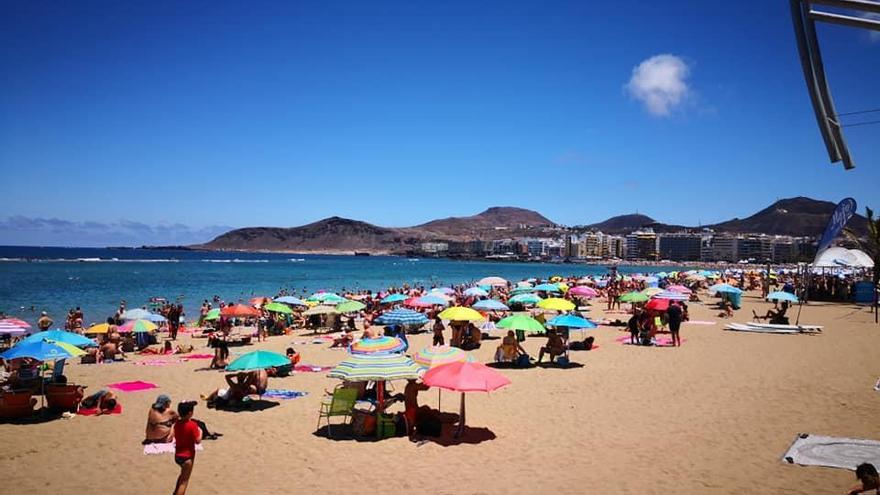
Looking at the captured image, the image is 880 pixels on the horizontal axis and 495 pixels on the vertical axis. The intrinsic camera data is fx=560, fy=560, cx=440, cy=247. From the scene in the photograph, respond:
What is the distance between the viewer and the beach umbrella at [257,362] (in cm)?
884

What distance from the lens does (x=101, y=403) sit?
8.75 m

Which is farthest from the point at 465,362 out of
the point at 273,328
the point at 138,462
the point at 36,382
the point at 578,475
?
the point at 273,328

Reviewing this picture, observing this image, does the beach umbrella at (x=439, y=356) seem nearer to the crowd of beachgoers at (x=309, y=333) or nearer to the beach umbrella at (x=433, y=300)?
the crowd of beachgoers at (x=309, y=333)

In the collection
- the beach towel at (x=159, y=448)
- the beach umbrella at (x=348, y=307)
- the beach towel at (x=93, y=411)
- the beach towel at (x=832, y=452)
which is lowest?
the beach towel at (x=93, y=411)

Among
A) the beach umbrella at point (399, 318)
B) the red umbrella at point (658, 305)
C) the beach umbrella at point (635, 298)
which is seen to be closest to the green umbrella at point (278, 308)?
the beach umbrella at point (399, 318)

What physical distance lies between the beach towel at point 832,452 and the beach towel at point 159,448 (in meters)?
7.27

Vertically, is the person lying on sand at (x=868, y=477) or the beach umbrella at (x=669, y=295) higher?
the beach umbrella at (x=669, y=295)

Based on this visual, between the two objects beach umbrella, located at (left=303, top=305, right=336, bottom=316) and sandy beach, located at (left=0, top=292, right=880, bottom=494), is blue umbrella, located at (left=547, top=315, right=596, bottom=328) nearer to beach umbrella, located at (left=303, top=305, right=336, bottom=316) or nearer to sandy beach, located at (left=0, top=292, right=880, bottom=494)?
sandy beach, located at (left=0, top=292, right=880, bottom=494)

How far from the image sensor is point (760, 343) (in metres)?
15.4

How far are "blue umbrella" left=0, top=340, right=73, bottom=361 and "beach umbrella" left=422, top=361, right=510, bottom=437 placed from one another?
19.6 ft

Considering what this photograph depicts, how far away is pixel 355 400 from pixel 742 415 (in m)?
5.83

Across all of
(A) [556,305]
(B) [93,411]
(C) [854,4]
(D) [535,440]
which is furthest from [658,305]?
(B) [93,411]

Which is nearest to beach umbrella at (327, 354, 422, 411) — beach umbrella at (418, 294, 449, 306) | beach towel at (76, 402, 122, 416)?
beach towel at (76, 402, 122, 416)

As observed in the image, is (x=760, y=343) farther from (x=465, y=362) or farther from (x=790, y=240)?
(x=790, y=240)
